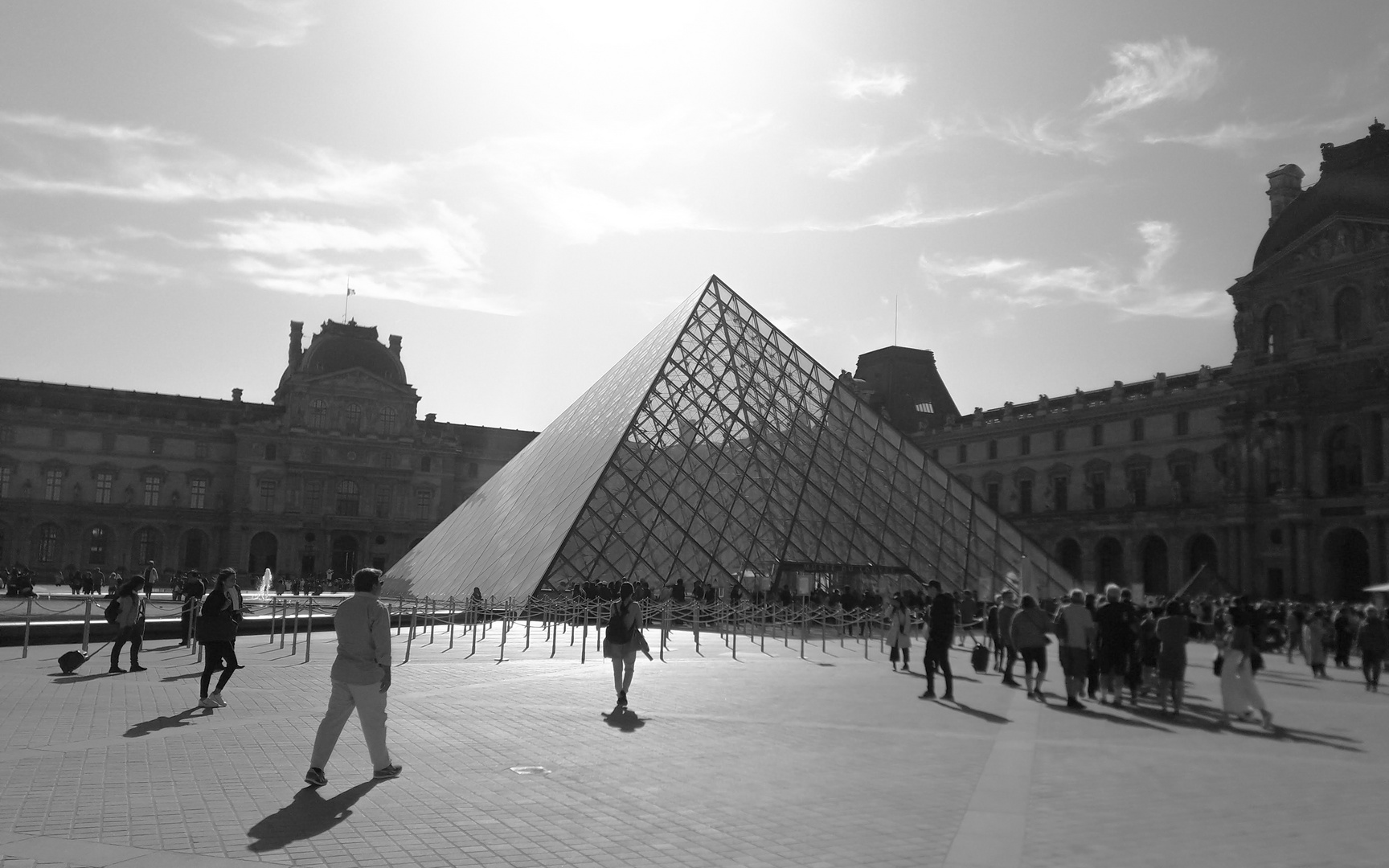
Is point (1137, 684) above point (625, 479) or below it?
below

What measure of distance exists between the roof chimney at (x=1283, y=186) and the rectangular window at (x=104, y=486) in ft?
199

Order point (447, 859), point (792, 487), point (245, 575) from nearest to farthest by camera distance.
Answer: point (447, 859)
point (792, 487)
point (245, 575)

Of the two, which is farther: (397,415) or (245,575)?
(397,415)

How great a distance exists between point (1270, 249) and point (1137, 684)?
1452 inches

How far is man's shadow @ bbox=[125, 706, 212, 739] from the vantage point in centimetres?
762

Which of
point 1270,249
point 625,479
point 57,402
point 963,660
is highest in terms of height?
point 1270,249

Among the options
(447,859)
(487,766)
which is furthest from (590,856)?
(487,766)

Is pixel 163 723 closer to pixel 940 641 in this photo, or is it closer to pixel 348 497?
pixel 940 641

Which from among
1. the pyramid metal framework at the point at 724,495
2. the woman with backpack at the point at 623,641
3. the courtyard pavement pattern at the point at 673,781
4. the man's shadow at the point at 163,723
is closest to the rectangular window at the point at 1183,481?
the pyramid metal framework at the point at 724,495

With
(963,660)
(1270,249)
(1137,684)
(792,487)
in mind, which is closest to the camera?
(1137,684)

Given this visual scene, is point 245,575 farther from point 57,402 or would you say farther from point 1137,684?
point 1137,684

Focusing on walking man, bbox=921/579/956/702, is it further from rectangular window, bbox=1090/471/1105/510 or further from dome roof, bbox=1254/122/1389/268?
rectangular window, bbox=1090/471/1105/510

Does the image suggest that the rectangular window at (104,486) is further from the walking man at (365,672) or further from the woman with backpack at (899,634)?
the walking man at (365,672)

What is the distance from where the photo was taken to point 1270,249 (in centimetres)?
4303
